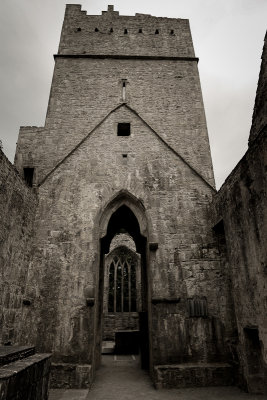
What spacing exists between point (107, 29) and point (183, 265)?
11957 millimetres

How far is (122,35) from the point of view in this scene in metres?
12.4

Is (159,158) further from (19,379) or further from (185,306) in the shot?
(19,379)

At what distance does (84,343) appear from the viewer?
554 centimetres

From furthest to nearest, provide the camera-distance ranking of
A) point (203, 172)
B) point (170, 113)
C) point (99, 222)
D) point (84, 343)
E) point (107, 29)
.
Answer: point (107, 29) < point (170, 113) < point (203, 172) < point (99, 222) < point (84, 343)

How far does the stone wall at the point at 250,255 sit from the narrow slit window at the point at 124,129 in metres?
4.05

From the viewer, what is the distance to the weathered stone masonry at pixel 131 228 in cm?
553

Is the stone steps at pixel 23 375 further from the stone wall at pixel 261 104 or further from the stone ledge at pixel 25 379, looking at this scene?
the stone wall at pixel 261 104

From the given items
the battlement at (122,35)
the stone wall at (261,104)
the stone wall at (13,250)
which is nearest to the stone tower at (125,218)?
the stone wall at (13,250)

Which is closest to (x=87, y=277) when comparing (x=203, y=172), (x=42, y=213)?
(x=42, y=213)

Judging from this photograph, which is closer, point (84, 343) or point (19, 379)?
point (19, 379)

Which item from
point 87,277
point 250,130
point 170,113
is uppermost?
point 170,113

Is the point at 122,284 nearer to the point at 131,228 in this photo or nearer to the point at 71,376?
the point at 131,228

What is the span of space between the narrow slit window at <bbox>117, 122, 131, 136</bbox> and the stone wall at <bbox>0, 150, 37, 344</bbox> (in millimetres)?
3744

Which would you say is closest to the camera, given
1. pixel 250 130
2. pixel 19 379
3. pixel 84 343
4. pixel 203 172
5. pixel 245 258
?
pixel 19 379
